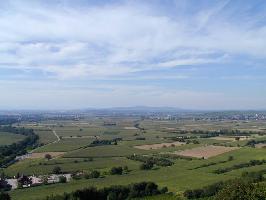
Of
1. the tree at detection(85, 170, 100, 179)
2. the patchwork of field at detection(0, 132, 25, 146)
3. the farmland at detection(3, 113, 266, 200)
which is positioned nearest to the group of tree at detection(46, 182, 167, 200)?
the farmland at detection(3, 113, 266, 200)

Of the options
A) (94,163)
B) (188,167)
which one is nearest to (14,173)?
(94,163)

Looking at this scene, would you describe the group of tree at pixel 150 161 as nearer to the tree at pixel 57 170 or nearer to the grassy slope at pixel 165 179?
the grassy slope at pixel 165 179

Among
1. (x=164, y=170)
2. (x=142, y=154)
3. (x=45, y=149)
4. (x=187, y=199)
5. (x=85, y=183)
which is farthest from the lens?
(x=45, y=149)

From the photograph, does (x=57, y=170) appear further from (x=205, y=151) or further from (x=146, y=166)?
(x=205, y=151)

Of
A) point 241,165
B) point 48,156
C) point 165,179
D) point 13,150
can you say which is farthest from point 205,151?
point 13,150

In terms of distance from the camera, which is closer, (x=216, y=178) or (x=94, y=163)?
(x=216, y=178)

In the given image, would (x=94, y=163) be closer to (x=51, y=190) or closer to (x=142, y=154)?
(x=142, y=154)

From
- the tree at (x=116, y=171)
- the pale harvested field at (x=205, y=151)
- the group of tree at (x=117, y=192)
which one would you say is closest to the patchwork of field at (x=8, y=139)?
the pale harvested field at (x=205, y=151)
